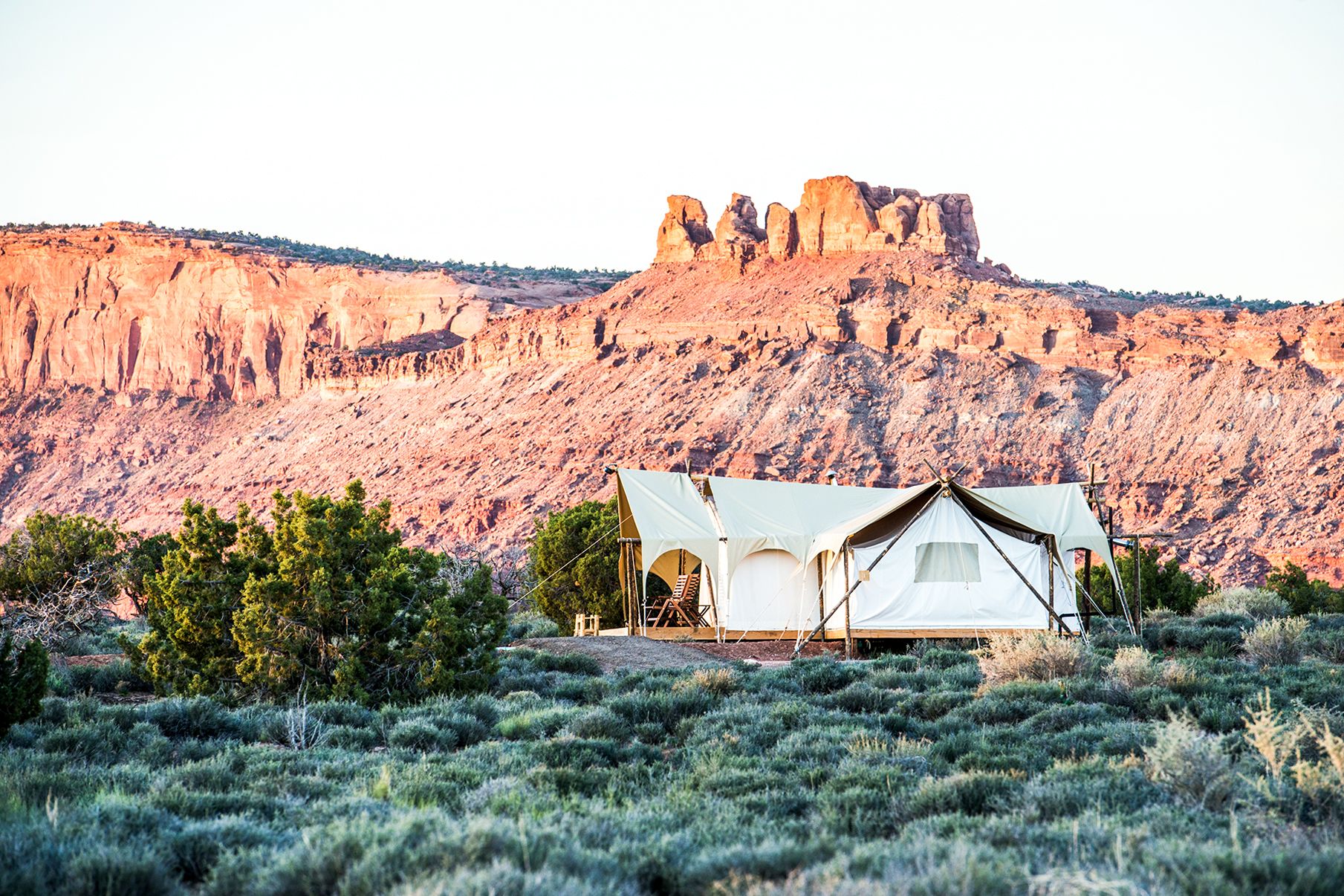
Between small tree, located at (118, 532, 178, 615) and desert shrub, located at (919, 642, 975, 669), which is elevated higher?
small tree, located at (118, 532, 178, 615)

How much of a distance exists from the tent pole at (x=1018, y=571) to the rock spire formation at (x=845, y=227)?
131ft

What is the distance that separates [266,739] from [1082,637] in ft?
40.7

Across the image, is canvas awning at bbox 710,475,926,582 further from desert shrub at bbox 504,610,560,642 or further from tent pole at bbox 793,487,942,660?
desert shrub at bbox 504,610,560,642

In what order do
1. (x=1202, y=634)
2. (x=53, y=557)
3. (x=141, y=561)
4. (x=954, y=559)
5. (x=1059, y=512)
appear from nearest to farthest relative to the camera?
(x=1202, y=634) → (x=954, y=559) → (x=1059, y=512) → (x=53, y=557) → (x=141, y=561)

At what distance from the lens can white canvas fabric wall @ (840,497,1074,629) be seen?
734 inches

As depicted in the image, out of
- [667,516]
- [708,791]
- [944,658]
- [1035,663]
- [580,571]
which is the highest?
[667,516]

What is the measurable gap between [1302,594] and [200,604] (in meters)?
22.2

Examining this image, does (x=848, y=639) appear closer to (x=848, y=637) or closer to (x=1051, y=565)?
(x=848, y=637)

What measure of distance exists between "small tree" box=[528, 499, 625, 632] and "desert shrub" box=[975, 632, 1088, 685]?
13.1 metres

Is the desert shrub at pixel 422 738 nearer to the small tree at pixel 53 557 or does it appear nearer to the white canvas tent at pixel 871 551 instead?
the white canvas tent at pixel 871 551

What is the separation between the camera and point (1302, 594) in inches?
971

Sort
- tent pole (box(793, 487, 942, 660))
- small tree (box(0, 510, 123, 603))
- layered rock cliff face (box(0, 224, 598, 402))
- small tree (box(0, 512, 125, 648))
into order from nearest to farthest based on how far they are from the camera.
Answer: tent pole (box(793, 487, 942, 660)) < small tree (box(0, 512, 125, 648)) < small tree (box(0, 510, 123, 603)) < layered rock cliff face (box(0, 224, 598, 402))

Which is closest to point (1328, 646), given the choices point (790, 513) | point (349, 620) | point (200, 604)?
point (790, 513)

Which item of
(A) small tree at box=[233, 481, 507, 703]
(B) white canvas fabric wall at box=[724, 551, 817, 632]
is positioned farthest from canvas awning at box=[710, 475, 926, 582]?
(A) small tree at box=[233, 481, 507, 703]
